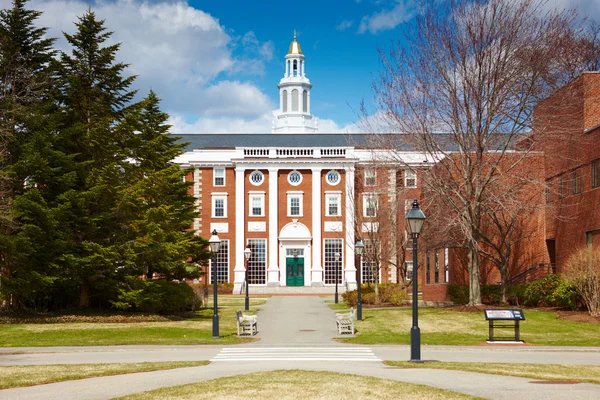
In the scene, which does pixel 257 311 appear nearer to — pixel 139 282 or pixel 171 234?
pixel 171 234

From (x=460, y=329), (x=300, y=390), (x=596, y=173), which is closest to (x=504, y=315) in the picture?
(x=460, y=329)

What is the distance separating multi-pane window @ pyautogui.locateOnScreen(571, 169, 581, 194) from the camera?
36.4 m

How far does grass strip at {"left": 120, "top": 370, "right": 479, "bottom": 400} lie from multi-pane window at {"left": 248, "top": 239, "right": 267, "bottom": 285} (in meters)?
60.6

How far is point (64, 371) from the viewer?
1664 centimetres

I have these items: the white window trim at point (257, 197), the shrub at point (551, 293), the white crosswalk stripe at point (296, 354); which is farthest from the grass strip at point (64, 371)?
the white window trim at point (257, 197)

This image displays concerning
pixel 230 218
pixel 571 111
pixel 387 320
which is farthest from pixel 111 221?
pixel 230 218

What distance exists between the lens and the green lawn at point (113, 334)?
84.1 ft

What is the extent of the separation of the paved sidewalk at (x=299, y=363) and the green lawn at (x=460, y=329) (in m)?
1.52

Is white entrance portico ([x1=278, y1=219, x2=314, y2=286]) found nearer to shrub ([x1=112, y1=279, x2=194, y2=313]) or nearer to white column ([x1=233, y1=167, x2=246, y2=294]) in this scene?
white column ([x1=233, y1=167, x2=246, y2=294])

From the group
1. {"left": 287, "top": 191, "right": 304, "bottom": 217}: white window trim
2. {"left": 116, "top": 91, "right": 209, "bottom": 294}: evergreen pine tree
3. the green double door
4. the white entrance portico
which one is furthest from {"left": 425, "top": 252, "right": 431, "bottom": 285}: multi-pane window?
{"left": 287, "top": 191, "right": 304, "bottom": 217}: white window trim

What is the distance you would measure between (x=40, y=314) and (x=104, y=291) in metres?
2.92

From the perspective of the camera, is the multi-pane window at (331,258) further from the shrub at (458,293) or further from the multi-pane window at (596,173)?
the multi-pane window at (596,173)

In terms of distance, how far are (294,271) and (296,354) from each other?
5409cm

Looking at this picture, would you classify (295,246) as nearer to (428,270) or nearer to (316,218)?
(316,218)
